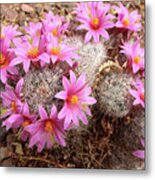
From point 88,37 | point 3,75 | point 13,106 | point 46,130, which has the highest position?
point 88,37

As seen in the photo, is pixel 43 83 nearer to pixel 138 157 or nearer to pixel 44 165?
pixel 44 165

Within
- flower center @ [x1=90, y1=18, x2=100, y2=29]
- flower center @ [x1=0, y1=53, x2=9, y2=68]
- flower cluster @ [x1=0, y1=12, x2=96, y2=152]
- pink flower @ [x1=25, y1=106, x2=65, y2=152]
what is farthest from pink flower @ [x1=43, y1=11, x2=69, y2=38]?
pink flower @ [x1=25, y1=106, x2=65, y2=152]

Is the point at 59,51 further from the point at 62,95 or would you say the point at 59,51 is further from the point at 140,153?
the point at 140,153

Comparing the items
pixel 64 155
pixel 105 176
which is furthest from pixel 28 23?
pixel 105 176

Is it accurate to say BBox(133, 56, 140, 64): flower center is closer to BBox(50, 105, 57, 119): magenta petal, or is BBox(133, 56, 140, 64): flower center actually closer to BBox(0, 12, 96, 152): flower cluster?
BBox(0, 12, 96, 152): flower cluster

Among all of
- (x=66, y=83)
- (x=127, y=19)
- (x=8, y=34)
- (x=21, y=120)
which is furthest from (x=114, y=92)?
(x=8, y=34)

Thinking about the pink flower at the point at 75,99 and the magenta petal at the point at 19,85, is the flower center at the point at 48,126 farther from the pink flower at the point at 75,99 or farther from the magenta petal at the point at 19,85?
the magenta petal at the point at 19,85
